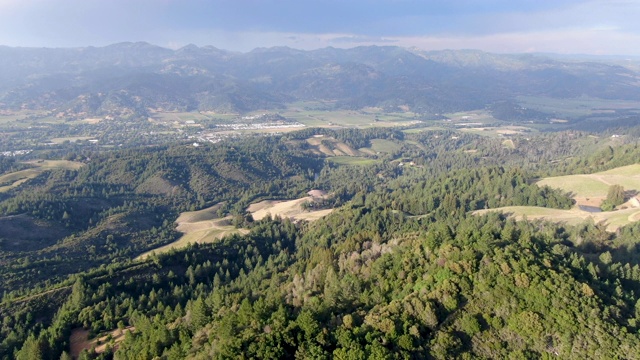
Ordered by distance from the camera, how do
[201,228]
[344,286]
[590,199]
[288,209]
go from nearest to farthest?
[344,286], [590,199], [201,228], [288,209]

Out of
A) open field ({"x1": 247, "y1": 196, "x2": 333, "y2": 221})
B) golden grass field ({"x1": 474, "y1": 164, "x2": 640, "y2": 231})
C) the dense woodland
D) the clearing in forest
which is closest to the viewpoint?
the dense woodland

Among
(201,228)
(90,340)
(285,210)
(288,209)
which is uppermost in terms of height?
(90,340)

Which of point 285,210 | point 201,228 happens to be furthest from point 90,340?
point 285,210

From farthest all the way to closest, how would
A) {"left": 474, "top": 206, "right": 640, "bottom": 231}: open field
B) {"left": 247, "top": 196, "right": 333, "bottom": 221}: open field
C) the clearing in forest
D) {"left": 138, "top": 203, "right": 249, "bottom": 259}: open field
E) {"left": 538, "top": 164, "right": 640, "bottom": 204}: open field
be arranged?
1. the clearing in forest
2. {"left": 247, "top": 196, "right": 333, "bottom": 221}: open field
3. {"left": 138, "top": 203, "right": 249, "bottom": 259}: open field
4. {"left": 538, "top": 164, "right": 640, "bottom": 204}: open field
5. {"left": 474, "top": 206, "right": 640, "bottom": 231}: open field

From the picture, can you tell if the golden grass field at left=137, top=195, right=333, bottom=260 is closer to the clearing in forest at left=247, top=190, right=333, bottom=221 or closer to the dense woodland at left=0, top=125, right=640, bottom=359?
the clearing in forest at left=247, top=190, right=333, bottom=221

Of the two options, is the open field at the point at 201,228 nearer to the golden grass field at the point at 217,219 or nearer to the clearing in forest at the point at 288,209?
the golden grass field at the point at 217,219

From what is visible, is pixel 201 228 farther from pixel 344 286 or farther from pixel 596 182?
pixel 596 182

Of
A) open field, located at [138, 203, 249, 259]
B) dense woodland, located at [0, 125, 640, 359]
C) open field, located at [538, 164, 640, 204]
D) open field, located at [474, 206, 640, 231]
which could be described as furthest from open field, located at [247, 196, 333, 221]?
open field, located at [538, 164, 640, 204]

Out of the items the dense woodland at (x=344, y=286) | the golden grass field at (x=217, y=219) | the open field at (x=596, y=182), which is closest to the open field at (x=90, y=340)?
the dense woodland at (x=344, y=286)
